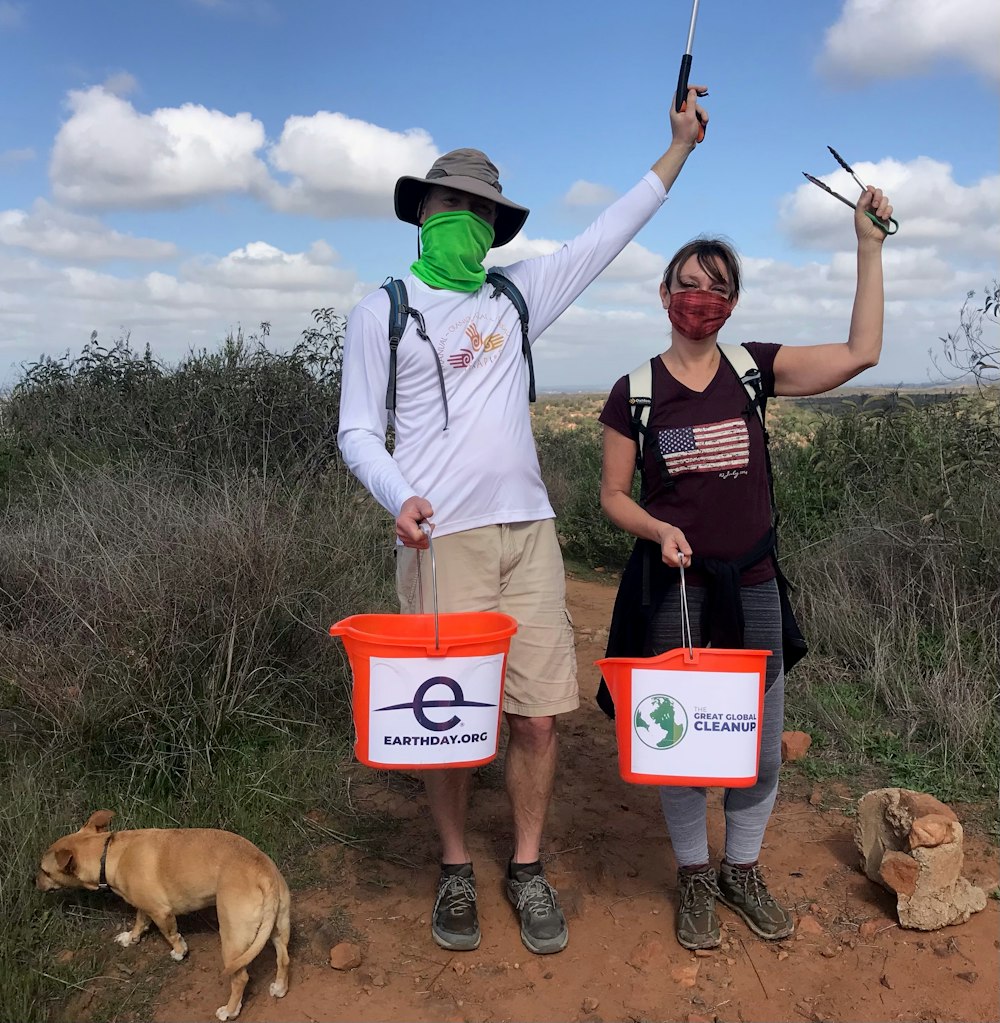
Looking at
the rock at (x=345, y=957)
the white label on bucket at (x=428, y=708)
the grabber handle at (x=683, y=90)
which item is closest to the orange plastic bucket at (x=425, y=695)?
the white label on bucket at (x=428, y=708)

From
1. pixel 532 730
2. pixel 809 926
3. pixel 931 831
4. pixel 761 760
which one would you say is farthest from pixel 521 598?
pixel 931 831

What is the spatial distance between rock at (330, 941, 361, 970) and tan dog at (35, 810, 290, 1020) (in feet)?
0.56

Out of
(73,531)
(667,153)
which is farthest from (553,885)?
(73,531)

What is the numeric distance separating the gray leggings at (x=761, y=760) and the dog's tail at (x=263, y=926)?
1.26 metres

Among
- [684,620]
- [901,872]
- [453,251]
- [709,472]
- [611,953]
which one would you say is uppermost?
[453,251]

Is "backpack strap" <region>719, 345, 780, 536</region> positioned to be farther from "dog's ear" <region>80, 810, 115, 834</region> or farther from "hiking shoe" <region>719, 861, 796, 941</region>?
"dog's ear" <region>80, 810, 115, 834</region>

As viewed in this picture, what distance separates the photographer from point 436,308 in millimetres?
2873

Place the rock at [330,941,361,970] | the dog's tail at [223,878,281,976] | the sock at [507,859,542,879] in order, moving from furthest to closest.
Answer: the sock at [507,859,542,879] → the rock at [330,941,361,970] → the dog's tail at [223,878,281,976]

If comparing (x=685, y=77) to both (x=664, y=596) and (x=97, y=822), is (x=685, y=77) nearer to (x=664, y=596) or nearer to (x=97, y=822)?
(x=664, y=596)

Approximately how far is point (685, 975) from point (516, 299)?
7.31 ft

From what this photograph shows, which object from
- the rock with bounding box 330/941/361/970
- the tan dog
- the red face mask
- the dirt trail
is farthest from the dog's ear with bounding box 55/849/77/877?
the red face mask

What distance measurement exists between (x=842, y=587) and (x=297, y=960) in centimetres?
373

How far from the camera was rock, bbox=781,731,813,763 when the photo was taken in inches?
168

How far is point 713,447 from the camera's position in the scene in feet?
8.75
